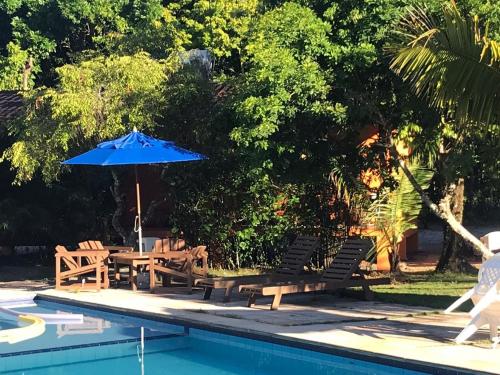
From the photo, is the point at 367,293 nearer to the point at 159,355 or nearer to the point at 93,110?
the point at 159,355

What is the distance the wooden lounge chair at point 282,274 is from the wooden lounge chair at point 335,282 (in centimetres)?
34

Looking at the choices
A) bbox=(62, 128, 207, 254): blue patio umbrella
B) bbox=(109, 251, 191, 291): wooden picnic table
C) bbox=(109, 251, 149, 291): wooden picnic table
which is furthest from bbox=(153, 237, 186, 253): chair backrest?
bbox=(62, 128, 207, 254): blue patio umbrella

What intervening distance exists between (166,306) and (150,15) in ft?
58.5

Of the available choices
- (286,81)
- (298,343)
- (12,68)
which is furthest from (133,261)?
(12,68)

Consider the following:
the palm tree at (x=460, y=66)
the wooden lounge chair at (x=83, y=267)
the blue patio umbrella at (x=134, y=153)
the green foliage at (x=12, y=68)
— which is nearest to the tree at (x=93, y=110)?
the blue patio umbrella at (x=134, y=153)

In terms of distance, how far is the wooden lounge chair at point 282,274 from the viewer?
12420 millimetres

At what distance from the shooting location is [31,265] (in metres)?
18.8

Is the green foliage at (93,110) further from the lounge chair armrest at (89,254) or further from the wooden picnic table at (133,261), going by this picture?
the wooden picnic table at (133,261)

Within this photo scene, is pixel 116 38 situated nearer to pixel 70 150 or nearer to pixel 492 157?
pixel 70 150

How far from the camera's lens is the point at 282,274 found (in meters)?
13.1

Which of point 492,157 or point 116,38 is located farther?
point 116,38

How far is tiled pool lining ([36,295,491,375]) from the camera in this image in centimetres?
752

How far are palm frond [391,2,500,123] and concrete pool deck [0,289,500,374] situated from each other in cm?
253

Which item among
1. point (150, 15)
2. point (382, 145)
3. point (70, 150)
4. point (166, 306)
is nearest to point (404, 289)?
point (382, 145)
